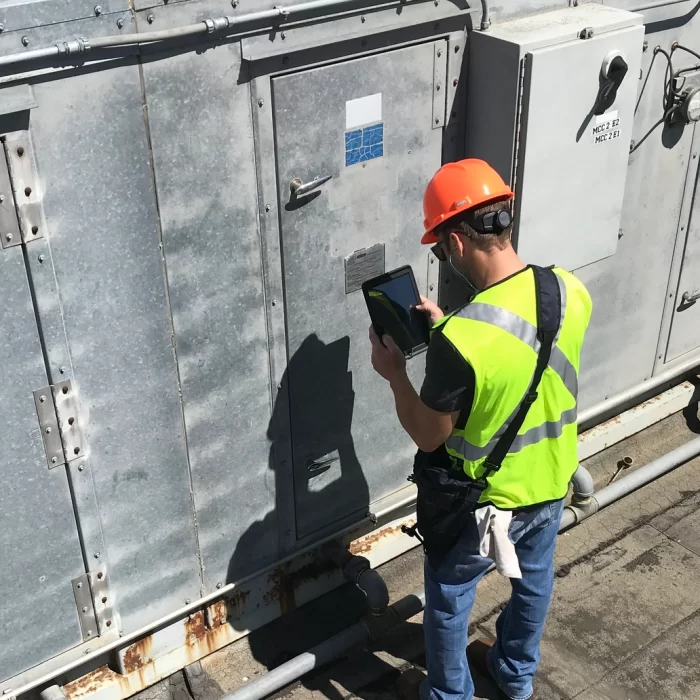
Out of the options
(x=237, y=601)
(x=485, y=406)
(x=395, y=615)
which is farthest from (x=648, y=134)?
(x=237, y=601)

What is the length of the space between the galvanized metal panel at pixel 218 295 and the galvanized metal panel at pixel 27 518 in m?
0.45

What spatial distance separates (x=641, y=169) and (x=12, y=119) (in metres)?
2.67

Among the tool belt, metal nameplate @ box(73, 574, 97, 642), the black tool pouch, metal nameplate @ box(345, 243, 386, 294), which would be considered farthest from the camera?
metal nameplate @ box(345, 243, 386, 294)

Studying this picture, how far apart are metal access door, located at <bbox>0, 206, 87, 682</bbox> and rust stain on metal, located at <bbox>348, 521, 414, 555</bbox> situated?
3.94 feet

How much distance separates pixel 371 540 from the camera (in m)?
4.07

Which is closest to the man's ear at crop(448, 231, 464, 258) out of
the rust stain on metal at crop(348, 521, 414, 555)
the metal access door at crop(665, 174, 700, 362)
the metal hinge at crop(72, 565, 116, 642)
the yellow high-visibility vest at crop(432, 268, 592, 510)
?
the yellow high-visibility vest at crop(432, 268, 592, 510)

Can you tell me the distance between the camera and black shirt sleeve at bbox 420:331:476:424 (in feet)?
8.75

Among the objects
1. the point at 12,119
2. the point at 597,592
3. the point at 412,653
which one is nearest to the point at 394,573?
the point at 412,653

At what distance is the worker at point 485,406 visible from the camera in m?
2.71

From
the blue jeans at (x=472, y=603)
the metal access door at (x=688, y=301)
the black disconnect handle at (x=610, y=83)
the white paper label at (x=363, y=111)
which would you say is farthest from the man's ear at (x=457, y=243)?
the metal access door at (x=688, y=301)

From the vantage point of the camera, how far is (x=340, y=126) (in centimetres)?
311

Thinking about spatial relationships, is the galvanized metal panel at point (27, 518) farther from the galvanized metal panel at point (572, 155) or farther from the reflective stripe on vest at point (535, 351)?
the galvanized metal panel at point (572, 155)

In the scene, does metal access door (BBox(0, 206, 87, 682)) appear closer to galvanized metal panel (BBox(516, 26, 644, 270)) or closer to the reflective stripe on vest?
the reflective stripe on vest

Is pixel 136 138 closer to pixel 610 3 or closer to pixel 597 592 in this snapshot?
pixel 610 3
